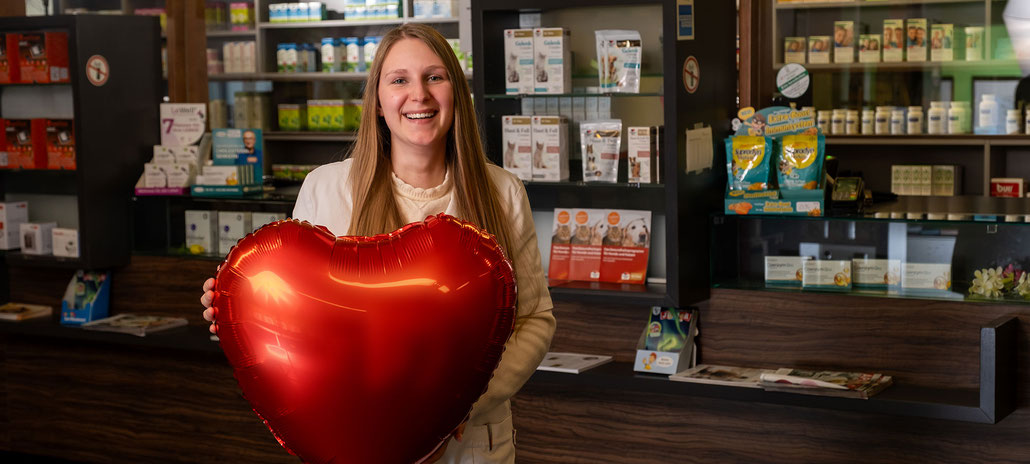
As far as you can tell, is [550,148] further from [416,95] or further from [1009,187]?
[1009,187]

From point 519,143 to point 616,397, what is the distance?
0.88 m

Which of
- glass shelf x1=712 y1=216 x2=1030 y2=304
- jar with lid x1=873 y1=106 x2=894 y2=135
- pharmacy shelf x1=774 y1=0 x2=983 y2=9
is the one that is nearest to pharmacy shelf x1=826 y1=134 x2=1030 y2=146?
jar with lid x1=873 y1=106 x2=894 y2=135

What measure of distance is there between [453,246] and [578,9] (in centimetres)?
221

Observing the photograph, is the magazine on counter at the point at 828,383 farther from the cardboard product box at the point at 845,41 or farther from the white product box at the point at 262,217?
the cardboard product box at the point at 845,41

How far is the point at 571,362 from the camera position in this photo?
133 inches

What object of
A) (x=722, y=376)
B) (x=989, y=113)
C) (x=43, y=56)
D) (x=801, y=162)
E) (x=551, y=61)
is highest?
(x=43, y=56)

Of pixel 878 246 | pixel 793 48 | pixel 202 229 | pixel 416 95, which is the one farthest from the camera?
pixel 793 48

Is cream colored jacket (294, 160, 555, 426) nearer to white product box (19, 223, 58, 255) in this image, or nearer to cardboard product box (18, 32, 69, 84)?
cardboard product box (18, 32, 69, 84)

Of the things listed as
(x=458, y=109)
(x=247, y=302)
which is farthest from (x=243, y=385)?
(x=458, y=109)

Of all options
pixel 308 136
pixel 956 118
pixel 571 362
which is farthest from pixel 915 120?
pixel 308 136

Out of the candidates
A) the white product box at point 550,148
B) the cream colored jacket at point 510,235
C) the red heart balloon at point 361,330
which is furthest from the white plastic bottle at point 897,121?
the red heart balloon at point 361,330

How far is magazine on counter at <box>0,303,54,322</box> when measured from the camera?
4293 millimetres

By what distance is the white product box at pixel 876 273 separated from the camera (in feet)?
10.1

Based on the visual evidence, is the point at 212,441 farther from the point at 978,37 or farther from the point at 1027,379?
the point at 978,37
